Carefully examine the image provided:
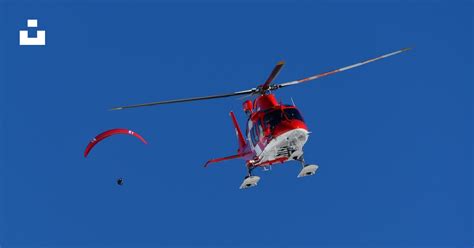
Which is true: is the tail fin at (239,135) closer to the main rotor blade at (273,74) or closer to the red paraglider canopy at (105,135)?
the main rotor blade at (273,74)

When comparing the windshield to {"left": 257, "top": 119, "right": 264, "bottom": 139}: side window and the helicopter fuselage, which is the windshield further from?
{"left": 257, "top": 119, "right": 264, "bottom": 139}: side window

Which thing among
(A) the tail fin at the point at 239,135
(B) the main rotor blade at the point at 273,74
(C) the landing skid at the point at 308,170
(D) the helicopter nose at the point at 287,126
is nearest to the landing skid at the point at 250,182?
(C) the landing skid at the point at 308,170

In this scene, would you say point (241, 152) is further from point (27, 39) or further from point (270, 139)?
point (27, 39)

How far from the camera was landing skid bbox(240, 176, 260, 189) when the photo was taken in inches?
2237

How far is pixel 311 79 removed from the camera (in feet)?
184

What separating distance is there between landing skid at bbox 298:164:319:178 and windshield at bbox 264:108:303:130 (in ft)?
12.2

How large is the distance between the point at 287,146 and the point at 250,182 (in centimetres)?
438

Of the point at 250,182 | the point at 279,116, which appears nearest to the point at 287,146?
the point at 279,116

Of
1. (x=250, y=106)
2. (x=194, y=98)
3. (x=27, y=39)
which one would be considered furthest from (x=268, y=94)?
(x=27, y=39)

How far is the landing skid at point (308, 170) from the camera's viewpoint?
55.8m

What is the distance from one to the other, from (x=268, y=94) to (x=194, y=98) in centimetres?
605

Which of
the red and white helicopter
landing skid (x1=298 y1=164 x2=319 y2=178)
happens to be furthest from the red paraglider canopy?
landing skid (x1=298 y1=164 x2=319 y2=178)

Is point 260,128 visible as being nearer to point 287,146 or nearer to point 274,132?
point 274,132

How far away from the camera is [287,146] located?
54531mm
